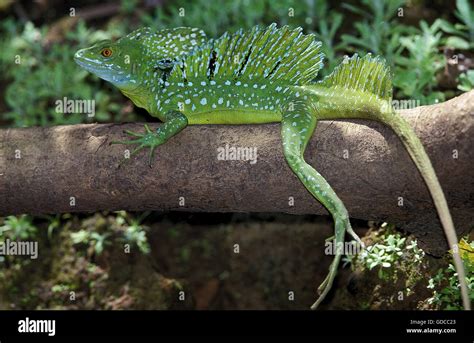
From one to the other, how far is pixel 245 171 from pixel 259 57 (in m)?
0.96

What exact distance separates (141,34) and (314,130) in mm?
1696

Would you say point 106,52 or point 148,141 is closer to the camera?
point 148,141

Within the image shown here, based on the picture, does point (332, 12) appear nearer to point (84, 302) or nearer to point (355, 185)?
point (355, 185)

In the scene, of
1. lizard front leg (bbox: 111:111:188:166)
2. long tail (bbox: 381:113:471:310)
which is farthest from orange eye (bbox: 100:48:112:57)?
long tail (bbox: 381:113:471:310)

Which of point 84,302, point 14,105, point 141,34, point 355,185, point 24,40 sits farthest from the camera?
point 24,40

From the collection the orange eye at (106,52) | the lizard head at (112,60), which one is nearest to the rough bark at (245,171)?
the lizard head at (112,60)

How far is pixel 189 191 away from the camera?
4703 millimetres

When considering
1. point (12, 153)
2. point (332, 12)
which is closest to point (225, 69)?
point (12, 153)

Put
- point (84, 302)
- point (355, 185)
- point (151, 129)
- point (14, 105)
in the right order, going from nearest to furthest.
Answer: point (355, 185)
point (151, 129)
point (84, 302)
point (14, 105)

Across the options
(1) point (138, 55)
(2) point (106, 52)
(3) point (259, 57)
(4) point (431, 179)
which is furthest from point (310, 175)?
(2) point (106, 52)

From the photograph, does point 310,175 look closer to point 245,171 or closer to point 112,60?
point 245,171

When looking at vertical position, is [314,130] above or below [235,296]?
above

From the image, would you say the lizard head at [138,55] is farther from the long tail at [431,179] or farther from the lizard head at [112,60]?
the long tail at [431,179]

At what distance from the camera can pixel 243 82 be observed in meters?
4.89
